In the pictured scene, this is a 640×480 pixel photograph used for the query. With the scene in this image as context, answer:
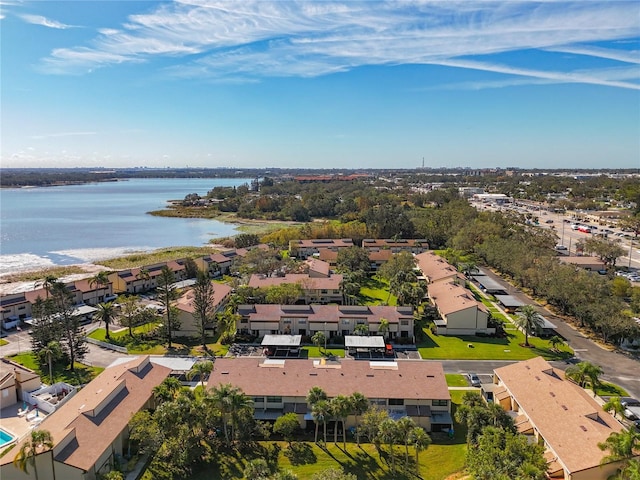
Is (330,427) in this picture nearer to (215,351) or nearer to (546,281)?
(215,351)

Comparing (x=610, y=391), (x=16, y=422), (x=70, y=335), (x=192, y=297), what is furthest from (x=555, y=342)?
(x=16, y=422)

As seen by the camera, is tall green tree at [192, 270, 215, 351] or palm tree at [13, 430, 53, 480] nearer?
palm tree at [13, 430, 53, 480]

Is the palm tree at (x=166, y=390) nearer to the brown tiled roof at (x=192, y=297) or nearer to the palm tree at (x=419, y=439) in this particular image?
the brown tiled roof at (x=192, y=297)

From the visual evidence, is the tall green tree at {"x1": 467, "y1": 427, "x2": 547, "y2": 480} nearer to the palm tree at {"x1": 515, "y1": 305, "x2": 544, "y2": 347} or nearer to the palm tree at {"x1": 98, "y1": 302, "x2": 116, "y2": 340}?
the palm tree at {"x1": 515, "y1": 305, "x2": 544, "y2": 347}

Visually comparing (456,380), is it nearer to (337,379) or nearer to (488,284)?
(337,379)

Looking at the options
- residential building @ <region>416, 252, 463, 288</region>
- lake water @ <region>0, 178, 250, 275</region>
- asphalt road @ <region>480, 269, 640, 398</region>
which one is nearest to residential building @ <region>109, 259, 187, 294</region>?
lake water @ <region>0, 178, 250, 275</region>

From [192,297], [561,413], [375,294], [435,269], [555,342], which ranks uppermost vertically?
[192,297]
